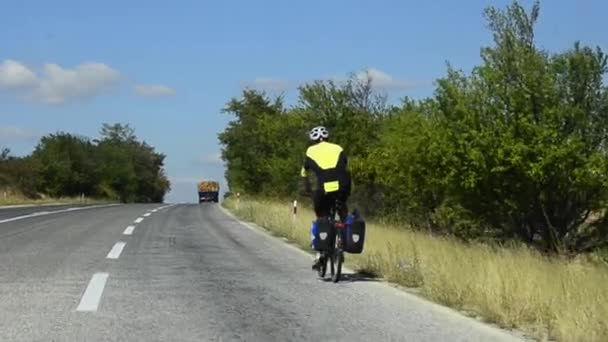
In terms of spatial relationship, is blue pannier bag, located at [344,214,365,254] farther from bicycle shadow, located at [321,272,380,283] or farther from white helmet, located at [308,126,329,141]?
white helmet, located at [308,126,329,141]

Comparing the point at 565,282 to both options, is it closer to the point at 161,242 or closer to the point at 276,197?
the point at 161,242

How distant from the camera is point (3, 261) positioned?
14.8 metres

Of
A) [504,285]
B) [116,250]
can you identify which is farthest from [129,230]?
[504,285]

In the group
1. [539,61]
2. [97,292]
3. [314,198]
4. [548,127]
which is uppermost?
[539,61]

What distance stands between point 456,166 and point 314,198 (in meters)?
17.9

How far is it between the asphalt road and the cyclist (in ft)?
3.94

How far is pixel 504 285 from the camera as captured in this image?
10.4 metres

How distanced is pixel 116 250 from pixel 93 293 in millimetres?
6687

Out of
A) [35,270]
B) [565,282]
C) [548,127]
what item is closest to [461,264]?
[565,282]

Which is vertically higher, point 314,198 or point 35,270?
point 314,198

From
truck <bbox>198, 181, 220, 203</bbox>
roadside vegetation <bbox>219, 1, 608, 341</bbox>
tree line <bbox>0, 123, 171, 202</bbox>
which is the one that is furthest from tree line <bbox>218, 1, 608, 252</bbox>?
truck <bbox>198, 181, 220, 203</bbox>

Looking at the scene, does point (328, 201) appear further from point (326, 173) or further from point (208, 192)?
point (208, 192)

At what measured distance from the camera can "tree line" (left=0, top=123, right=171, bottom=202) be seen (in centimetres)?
8306

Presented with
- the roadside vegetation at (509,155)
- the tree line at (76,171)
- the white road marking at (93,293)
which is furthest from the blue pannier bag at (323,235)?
the tree line at (76,171)
